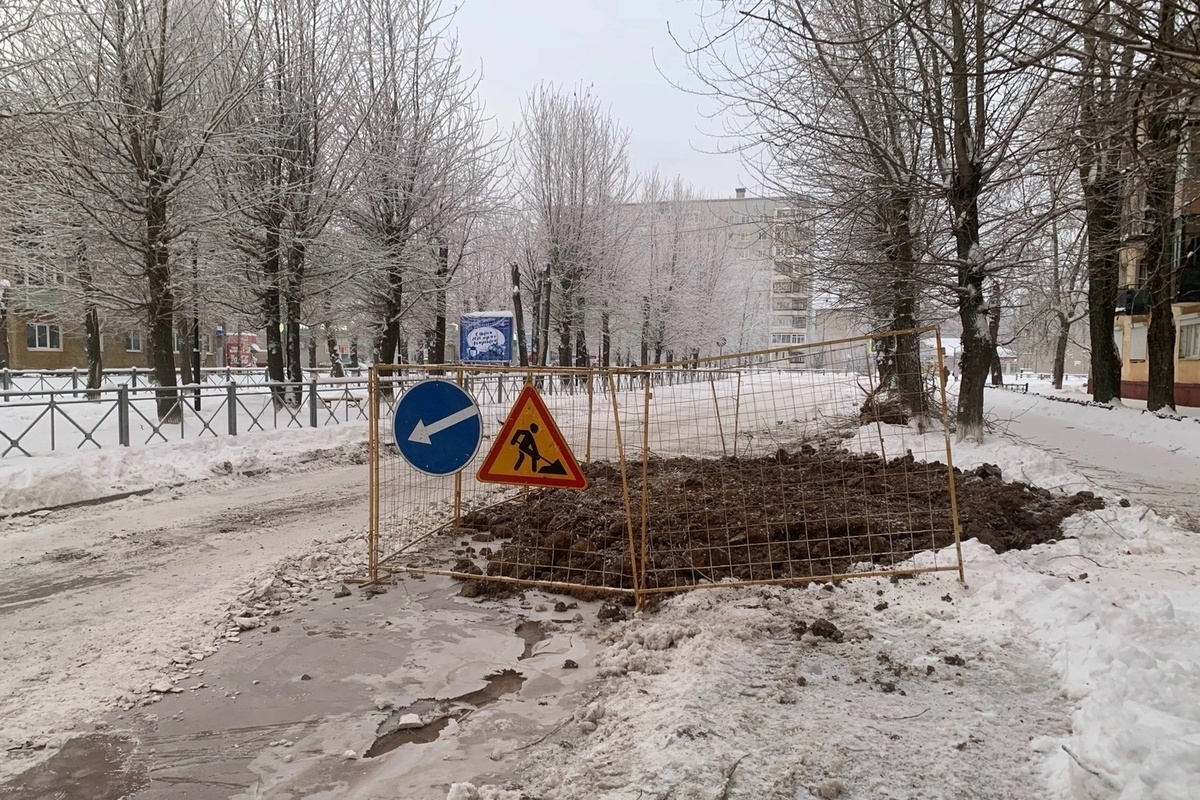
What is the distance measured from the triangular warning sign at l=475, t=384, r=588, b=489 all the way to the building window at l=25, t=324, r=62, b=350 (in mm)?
44912

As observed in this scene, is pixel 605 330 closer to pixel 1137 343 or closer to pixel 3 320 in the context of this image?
pixel 1137 343

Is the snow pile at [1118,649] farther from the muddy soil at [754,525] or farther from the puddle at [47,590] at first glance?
the puddle at [47,590]

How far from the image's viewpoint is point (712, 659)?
3910 millimetres

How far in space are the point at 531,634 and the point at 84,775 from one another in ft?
7.58

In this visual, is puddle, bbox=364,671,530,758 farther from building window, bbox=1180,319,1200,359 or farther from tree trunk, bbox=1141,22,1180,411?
building window, bbox=1180,319,1200,359

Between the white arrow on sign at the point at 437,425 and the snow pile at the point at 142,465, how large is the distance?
19.1 ft

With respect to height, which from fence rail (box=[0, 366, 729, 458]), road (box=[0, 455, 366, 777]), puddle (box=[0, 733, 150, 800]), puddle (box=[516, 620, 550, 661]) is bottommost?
puddle (box=[516, 620, 550, 661])

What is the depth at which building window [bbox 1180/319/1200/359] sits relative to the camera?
25.2m

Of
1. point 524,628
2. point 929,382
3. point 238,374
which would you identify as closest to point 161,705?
point 524,628

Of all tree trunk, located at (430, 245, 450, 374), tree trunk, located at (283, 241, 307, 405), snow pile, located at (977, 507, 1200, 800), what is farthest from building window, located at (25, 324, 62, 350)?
snow pile, located at (977, 507, 1200, 800)

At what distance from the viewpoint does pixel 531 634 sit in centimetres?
457

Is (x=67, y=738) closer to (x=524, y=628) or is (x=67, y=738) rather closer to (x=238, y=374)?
(x=524, y=628)

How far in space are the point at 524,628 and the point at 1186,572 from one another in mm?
4687

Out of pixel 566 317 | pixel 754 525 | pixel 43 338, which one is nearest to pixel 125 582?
pixel 754 525
